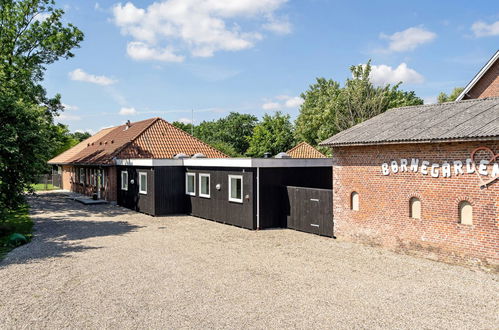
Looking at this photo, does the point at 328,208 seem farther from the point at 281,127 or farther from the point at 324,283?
the point at 281,127

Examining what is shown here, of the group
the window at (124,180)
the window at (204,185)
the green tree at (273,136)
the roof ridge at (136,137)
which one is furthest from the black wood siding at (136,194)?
the green tree at (273,136)

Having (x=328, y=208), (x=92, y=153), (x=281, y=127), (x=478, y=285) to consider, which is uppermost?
(x=281, y=127)

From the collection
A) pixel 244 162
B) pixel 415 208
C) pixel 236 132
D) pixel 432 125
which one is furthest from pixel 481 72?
pixel 236 132

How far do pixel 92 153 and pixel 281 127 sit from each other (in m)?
33.4

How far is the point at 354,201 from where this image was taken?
13.5m

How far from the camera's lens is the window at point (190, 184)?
20.0 metres

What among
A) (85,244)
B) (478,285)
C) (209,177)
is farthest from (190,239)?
(478,285)

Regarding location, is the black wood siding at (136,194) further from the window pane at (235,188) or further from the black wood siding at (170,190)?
the window pane at (235,188)

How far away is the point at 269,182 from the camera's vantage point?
1630 centimetres

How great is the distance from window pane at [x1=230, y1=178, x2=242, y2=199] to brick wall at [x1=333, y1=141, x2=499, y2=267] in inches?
175

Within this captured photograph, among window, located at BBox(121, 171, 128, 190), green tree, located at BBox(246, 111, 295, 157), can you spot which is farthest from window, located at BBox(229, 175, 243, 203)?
green tree, located at BBox(246, 111, 295, 157)

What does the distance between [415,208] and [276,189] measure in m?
6.09

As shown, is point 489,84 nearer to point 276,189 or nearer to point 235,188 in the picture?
point 276,189

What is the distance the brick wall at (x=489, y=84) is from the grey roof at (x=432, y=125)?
915 centimetres
